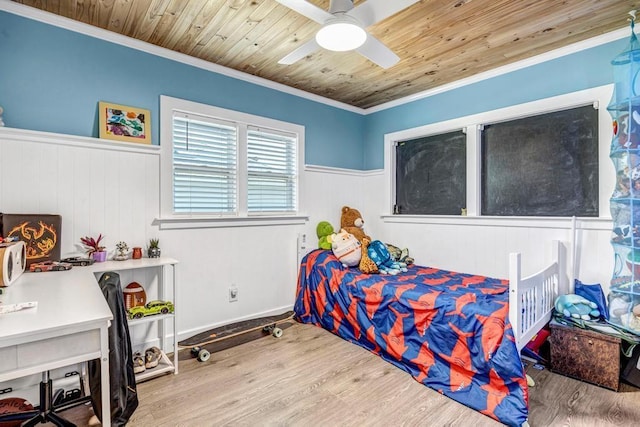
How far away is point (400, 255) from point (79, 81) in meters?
3.19

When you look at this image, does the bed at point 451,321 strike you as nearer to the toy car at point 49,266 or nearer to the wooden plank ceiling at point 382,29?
the wooden plank ceiling at point 382,29

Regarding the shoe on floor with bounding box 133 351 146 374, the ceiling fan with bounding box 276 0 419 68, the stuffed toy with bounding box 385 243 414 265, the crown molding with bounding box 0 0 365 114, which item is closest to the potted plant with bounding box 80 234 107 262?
the shoe on floor with bounding box 133 351 146 374

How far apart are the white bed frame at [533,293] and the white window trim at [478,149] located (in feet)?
1.29

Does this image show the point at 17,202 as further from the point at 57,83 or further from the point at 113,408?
the point at 113,408

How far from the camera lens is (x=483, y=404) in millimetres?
A: 1928

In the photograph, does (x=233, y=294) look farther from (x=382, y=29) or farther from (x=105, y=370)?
(x=382, y=29)

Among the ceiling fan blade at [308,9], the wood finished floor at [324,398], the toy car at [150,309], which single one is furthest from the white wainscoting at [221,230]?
the ceiling fan blade at [308,9]

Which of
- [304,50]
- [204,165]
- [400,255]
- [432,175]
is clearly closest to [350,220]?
[400,255]

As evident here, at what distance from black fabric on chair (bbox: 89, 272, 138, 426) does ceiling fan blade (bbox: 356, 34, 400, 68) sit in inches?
77.1

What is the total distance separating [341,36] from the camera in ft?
6.01

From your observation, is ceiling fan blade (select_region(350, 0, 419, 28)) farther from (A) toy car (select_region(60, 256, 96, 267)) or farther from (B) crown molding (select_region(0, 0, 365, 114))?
(A) toy car (select_region(60, 256, 96, 267))

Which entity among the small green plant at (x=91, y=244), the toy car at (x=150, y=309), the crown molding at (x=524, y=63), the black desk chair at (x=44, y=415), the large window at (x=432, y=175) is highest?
the crown molding at (x=524, y=63)

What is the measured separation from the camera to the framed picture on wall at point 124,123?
2391 millimetres

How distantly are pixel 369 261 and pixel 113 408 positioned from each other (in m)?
2.10
